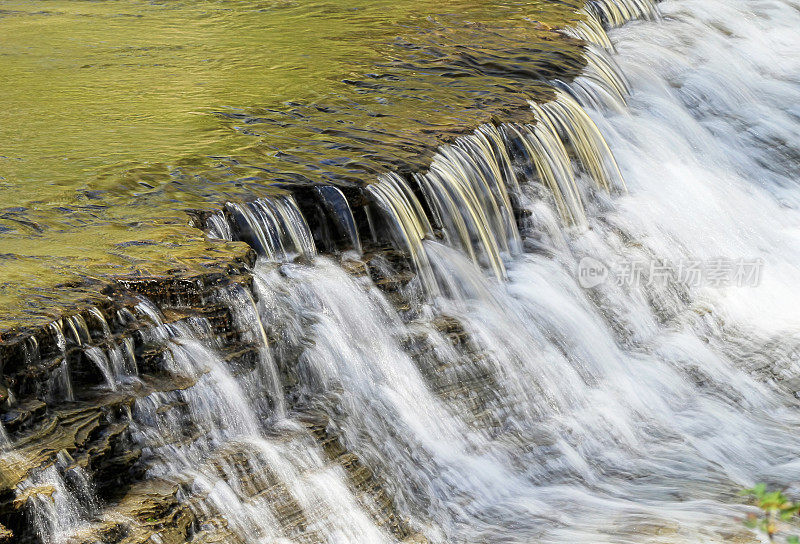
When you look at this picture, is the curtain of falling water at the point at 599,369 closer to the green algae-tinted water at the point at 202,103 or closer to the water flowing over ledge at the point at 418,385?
the water flowing over ledge at the point at 418,385

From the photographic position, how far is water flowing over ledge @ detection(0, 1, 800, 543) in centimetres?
438

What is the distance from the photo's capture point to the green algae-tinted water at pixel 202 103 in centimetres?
539

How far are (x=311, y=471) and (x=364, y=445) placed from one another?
0.40 meters

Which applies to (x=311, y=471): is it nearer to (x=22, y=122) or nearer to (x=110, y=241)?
(x=110, y=241)

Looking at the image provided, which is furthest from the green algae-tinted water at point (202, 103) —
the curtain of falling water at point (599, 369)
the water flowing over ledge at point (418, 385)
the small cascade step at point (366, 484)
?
the small cascade step at point (366, 484)

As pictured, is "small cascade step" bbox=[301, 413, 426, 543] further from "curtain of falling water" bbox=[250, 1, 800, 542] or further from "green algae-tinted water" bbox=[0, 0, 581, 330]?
"green algae-tinted water" bbox=[0, 0, 581, 330]

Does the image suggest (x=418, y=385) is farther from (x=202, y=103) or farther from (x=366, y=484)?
(x=202, y=103)

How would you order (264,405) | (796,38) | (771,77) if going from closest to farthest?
(264,405)
(771,77)
(796,38)

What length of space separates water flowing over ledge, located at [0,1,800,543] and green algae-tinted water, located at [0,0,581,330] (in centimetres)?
33

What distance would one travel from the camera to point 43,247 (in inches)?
204

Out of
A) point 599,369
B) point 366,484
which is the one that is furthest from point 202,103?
point 366,484

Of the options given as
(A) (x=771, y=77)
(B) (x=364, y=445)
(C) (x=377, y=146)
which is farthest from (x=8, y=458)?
(A) (x=771, y=77)

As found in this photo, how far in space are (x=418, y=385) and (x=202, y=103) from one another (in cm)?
320

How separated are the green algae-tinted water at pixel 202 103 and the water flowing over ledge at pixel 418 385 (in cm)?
33
